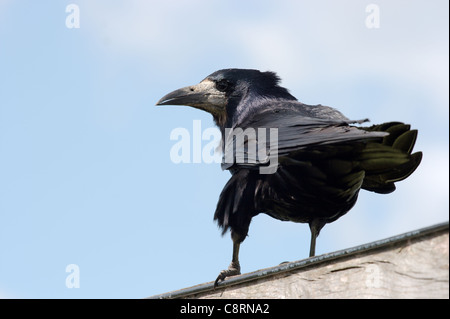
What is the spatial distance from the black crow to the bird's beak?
298 millimetres

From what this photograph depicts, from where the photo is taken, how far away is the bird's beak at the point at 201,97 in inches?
280

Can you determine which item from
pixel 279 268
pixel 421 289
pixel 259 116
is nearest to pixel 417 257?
pixel 421 289

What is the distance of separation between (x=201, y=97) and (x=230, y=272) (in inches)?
78.3

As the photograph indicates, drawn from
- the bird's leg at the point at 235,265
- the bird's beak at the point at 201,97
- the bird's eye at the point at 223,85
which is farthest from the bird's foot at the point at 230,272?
the bird's eye at the point at 223,85

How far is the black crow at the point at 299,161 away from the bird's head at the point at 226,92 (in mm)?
30

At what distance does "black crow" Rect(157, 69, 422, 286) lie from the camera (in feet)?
18.1

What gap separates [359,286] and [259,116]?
240cm

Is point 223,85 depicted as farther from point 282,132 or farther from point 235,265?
point 235,265

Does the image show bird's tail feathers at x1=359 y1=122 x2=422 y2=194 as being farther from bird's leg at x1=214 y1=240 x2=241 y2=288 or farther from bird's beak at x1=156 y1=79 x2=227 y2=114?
bird's beak at x1=156 y1=79 x2=227 y2=114

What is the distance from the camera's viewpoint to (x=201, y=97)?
717 centimetres

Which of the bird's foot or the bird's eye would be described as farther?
the bird's eye

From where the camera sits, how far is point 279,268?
480 cm

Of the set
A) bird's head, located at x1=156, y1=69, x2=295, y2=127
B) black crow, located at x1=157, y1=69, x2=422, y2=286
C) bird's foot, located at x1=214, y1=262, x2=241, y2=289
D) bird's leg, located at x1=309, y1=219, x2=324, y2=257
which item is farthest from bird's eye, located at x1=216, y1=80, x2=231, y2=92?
bird's foot, located at x1=214, y1=262, x2=241, y2=289

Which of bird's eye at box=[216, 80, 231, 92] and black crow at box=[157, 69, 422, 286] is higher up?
bird's eye at box=[216, 80, 231, 92]
